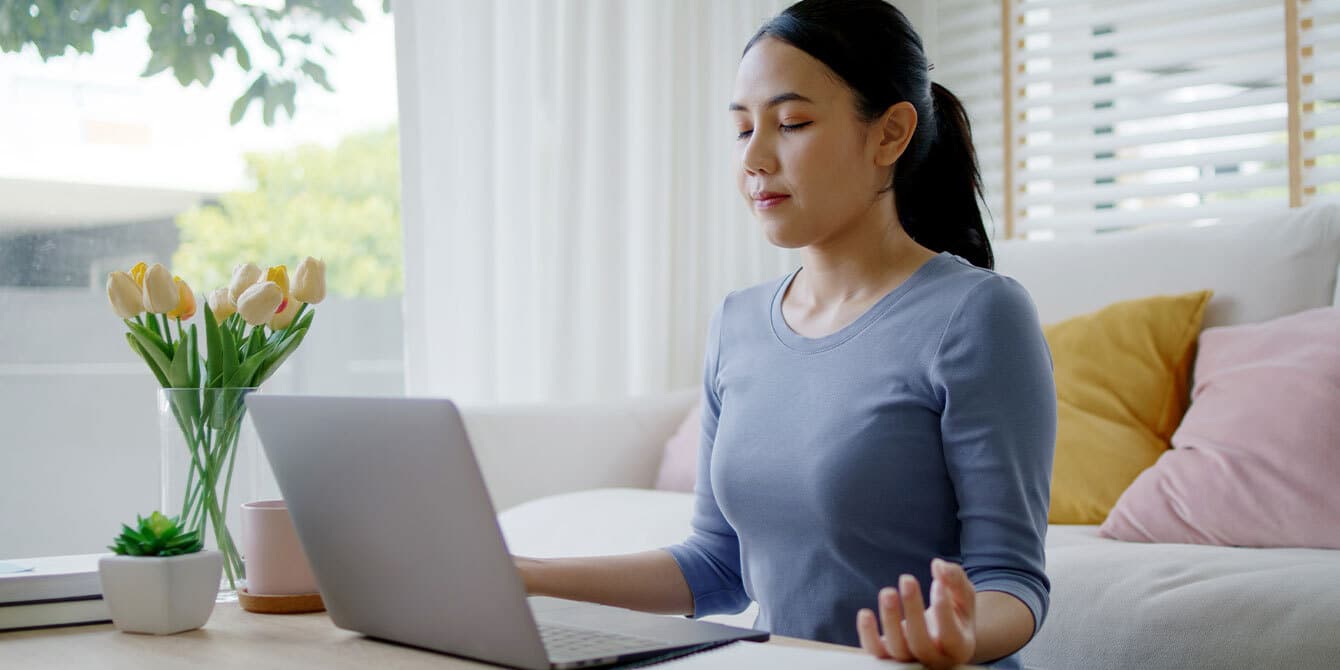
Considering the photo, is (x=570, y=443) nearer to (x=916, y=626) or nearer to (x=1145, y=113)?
(x=1145, y=113)

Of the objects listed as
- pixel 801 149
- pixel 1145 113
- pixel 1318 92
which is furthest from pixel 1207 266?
pixel 801 149

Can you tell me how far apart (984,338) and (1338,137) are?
83.7 inches

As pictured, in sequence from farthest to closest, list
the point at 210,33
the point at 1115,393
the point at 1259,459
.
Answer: the point at 210,33 < the point at 1115,393 < the point at 1259,459

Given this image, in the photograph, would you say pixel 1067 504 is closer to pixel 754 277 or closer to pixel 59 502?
pixel 754 277

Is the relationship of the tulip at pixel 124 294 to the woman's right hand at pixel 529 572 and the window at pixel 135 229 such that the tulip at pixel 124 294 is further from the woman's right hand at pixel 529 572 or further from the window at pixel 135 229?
the window at pixel 135 229

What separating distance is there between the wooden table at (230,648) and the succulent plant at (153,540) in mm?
62

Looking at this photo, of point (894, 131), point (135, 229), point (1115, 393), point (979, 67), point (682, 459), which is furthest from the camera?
point (979, 67)

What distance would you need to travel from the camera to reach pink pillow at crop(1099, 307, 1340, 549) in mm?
1709

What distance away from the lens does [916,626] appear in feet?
2.34

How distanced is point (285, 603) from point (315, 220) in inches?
80.7

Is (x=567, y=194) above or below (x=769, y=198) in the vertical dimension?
above

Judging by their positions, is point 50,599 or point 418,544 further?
point 50,599

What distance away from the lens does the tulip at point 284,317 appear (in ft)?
3.51

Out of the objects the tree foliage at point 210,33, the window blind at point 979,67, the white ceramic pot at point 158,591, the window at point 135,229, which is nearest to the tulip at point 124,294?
the white ceramic pot at point 158,591
